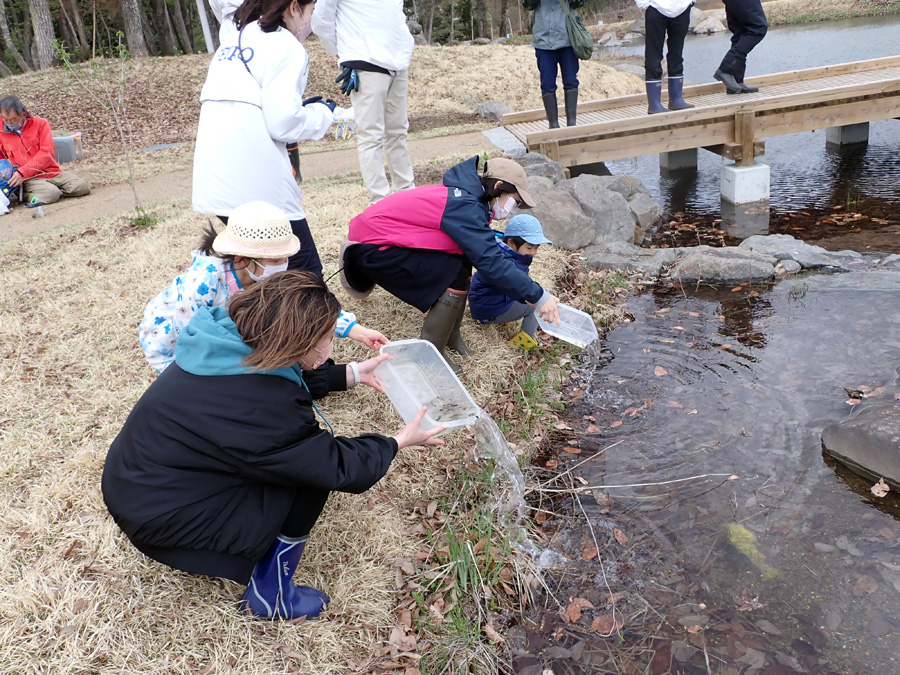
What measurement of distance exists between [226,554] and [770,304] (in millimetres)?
4692

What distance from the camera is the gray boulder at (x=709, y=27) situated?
3650 centimetres

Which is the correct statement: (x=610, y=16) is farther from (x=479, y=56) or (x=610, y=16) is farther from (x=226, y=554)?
(x=226, y=554)

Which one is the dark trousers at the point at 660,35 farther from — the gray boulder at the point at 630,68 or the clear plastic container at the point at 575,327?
the gray boulder at the point at 630,68

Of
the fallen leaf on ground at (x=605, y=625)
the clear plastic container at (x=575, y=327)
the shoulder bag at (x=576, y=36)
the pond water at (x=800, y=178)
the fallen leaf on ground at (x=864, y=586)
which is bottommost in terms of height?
the fallen leaf on ground at (x=605, y=625)

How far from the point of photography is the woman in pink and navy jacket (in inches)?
151

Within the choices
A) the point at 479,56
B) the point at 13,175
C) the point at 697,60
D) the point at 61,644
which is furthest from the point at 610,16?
the point at 61,644

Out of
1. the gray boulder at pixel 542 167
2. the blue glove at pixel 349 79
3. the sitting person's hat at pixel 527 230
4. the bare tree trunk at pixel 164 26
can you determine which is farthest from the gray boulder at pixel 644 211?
the bare tree trunk at pixel 164 26

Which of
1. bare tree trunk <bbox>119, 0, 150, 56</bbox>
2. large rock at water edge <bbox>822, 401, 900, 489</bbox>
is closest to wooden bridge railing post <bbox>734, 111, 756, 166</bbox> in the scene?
large rock at water edge <bbox>822, 401, 900, 489</bbox>

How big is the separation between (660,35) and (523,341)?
16.7 ft

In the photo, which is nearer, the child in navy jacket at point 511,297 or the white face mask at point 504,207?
the white face mask at point 504,207

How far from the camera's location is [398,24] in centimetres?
559

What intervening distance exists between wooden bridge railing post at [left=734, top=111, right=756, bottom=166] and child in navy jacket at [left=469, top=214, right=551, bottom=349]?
5.11 m

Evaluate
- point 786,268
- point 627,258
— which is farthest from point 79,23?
point 786,268

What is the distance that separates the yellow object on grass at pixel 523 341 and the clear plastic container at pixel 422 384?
1.14m
